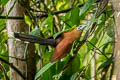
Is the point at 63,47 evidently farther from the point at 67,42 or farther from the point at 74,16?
the point at 74,16

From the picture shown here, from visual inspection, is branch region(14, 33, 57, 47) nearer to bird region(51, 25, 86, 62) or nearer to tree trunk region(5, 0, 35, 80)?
bird region(51, 25, 86, 62)

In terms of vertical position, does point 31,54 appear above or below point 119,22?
below

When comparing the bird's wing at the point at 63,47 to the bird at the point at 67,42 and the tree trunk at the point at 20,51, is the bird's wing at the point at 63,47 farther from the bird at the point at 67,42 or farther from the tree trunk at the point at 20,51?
the tree trunk at the point at 20,51

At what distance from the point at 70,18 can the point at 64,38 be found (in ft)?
0.66

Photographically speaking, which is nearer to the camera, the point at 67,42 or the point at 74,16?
the point at 67,42

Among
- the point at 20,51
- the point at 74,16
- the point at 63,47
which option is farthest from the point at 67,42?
the point at 20,51

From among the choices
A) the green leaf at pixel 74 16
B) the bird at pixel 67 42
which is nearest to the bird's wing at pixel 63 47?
the bird at pixel 67 42

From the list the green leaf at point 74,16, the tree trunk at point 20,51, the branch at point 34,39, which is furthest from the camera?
the tree trunk at point 20,51

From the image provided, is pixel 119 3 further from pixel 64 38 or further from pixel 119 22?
pixel 64 38

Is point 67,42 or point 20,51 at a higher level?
point 67,42

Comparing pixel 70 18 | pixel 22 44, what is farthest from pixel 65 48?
pixel 22 44

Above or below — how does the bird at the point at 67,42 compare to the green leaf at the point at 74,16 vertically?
below

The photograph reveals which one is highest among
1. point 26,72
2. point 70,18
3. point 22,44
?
point 70,18

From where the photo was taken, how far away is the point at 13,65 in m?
1.01
